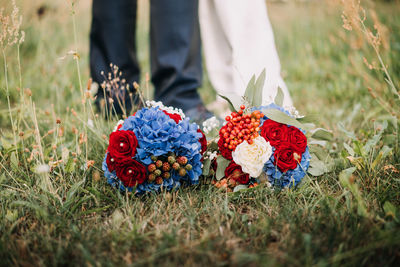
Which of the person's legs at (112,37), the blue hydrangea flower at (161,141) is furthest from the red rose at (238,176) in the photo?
the person's legs at (112,37)

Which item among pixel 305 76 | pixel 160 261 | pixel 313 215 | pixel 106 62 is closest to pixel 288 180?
pixel 313 215

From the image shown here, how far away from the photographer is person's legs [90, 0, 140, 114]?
192 cm

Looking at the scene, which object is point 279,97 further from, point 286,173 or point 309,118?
point 286,173

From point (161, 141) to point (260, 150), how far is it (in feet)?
1.19

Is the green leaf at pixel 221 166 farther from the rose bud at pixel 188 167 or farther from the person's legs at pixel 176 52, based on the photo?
the person's legs at pixel 176 52

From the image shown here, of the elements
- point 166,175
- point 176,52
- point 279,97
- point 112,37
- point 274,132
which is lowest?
point 166,175

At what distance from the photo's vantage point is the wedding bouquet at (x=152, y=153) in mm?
1074

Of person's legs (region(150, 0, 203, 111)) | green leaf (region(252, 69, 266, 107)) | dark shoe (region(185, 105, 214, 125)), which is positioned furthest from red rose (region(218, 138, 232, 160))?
person's legs (region(150, 0, 203, 111))

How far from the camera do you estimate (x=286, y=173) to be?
1175mm

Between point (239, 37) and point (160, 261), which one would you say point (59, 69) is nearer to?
point (239, 37)

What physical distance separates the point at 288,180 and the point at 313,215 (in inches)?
A: 7.5

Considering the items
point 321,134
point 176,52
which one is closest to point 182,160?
point 321,134

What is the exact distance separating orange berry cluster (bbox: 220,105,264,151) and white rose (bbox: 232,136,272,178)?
0.03m

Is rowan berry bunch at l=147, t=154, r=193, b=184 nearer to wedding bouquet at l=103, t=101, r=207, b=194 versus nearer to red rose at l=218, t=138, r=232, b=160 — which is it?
wedding bouquet at l=103, t=101, r=207, b=194
